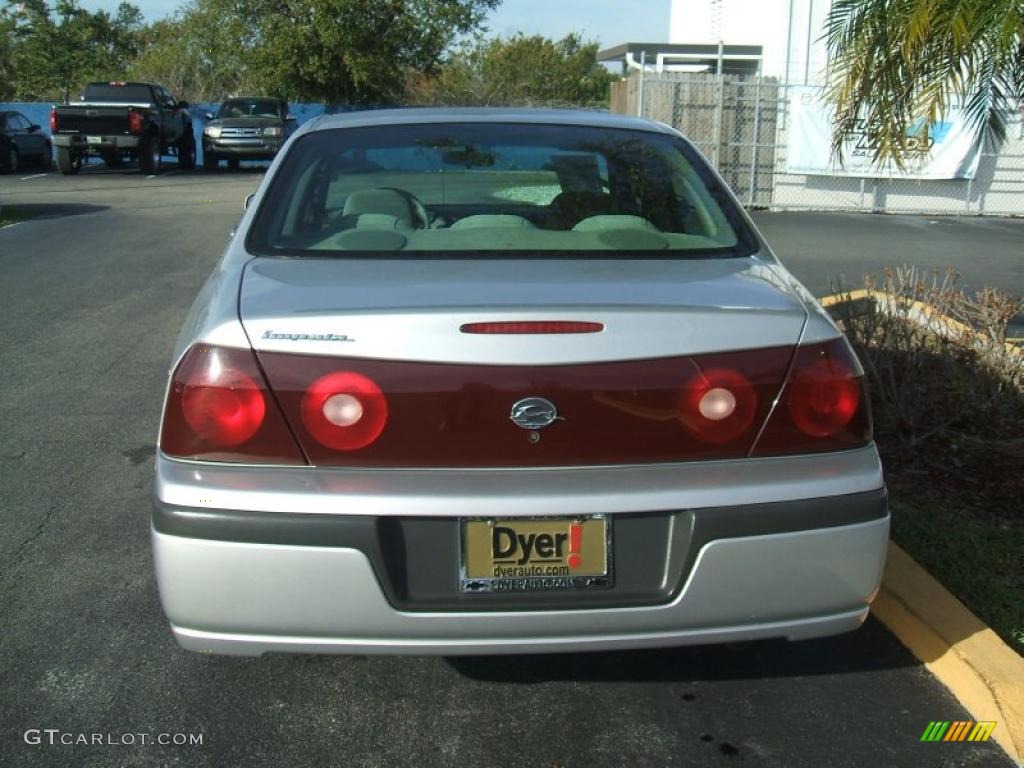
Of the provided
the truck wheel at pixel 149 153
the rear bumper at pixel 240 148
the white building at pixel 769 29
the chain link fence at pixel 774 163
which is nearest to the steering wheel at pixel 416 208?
the white building at pixel 769 29

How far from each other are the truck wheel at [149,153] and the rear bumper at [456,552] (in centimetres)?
2297

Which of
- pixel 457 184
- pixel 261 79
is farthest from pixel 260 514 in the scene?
pixel 261 79

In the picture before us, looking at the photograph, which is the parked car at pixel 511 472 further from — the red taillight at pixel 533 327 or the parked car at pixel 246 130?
the parked car at pixel 246 130

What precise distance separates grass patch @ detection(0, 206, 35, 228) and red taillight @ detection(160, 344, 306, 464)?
13.2 meters

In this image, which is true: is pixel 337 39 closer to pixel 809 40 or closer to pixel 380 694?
pixel 809 40

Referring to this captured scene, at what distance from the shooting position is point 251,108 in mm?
26078

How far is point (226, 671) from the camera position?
3.30m

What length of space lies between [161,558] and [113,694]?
2.56 feet

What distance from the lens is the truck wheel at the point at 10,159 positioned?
975 inches

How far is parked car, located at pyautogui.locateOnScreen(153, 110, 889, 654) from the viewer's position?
2.55m

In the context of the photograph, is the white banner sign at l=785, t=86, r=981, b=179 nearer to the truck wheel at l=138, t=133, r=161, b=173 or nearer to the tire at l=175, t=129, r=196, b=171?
the truck wheel at l=138, t=133, r=161, b=173

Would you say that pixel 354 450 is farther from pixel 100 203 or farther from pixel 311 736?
pixel 100 203

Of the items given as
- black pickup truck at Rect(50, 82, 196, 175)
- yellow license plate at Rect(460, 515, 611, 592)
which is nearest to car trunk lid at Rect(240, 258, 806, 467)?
yellow license plate at Rect(460, 515, 611, 592)

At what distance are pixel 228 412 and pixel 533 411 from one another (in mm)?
734
